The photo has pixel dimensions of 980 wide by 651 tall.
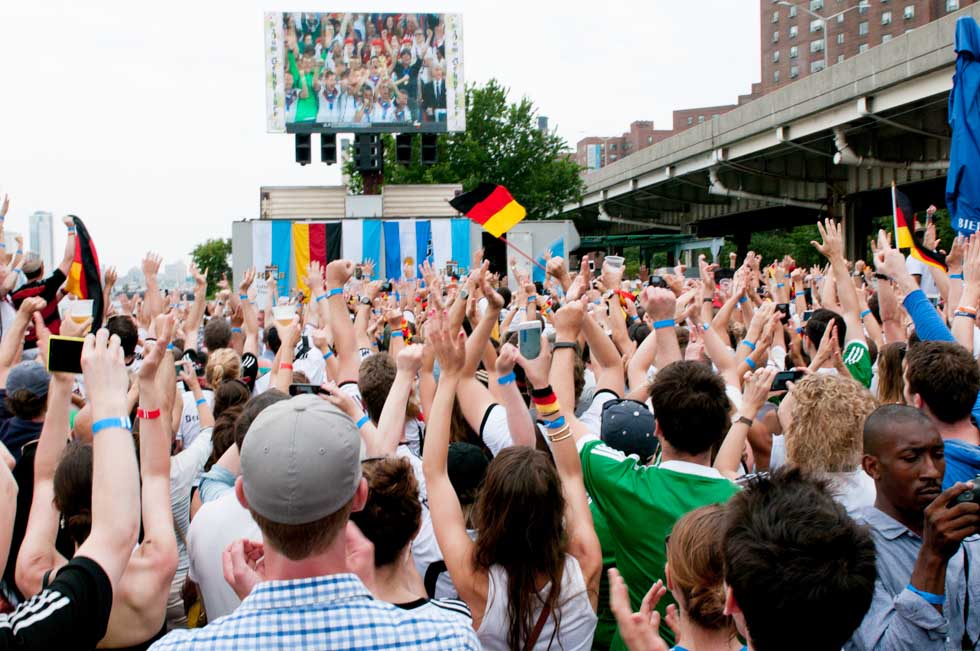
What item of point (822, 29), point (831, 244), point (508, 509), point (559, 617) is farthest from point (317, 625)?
point (822, 29)

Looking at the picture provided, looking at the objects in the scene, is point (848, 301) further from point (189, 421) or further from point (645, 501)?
point (189, 421)

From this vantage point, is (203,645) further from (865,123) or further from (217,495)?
(865,123)

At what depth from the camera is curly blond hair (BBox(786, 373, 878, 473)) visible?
3398 mm

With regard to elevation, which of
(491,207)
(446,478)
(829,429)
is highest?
(491,207)

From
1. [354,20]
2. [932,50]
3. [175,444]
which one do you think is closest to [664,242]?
[354,20]

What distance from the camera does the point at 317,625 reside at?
1.81 m

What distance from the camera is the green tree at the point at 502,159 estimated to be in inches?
2158

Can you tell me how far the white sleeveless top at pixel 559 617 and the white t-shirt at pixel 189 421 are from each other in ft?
11.6

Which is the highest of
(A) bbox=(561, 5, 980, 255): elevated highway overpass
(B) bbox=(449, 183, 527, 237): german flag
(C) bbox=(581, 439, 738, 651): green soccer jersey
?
(A) bbox=(561, 5, 980, 255): elevated highway overpass

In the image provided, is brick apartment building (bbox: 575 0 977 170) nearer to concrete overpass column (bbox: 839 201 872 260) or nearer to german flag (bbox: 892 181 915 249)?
concrete overpass column (bbox: 839 201 872 260)

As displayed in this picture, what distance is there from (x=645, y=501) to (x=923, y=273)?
6037 mm

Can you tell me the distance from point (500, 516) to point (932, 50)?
69.7 ft

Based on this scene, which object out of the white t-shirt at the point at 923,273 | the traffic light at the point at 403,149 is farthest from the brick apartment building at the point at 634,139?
the white t-shirt at the point at 923,273

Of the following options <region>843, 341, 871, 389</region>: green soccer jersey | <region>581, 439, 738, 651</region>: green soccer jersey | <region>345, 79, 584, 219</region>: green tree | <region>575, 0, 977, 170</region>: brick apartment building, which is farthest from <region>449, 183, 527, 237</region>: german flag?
<region>575, 0, 977, 170</region>: brick apartment building
